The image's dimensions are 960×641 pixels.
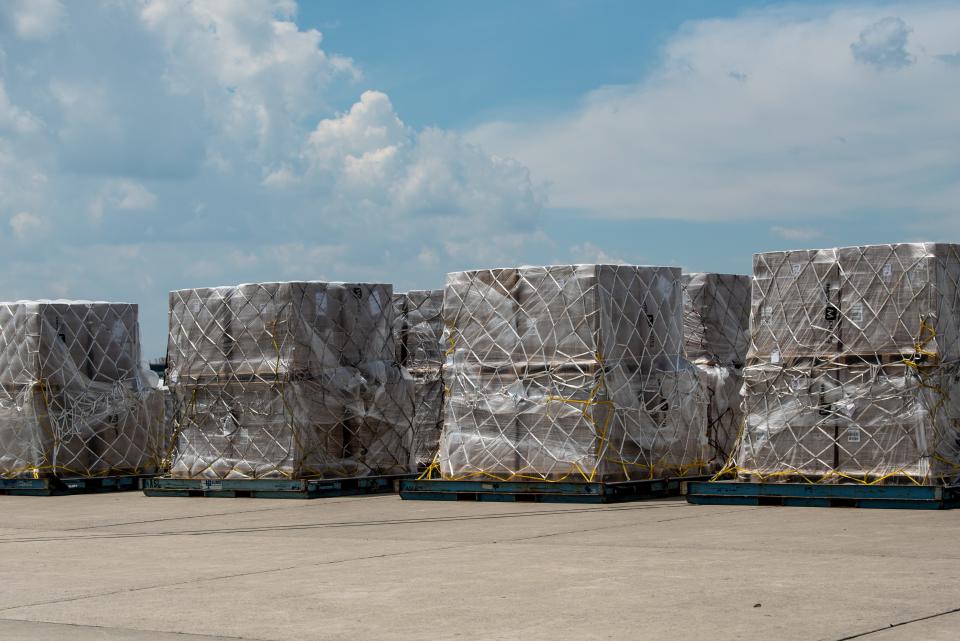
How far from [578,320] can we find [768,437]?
3182 millimetres

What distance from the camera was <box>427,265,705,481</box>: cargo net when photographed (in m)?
18.3

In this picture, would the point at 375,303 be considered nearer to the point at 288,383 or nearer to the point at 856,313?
the point at 288,383

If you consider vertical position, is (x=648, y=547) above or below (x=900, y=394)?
below

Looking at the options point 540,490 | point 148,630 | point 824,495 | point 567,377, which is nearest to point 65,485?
point 540,490

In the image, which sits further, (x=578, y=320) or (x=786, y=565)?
(x=578, y=320)

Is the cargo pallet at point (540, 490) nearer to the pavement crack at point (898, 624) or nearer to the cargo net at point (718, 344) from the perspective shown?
the cargo net at point (718, 344)

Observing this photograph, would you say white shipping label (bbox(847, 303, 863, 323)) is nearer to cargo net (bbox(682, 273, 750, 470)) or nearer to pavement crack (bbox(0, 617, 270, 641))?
cargo net (bbox(682, 273, 750, 470))

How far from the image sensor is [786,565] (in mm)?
11000

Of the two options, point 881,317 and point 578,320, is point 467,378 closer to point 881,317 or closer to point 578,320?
point 578,320

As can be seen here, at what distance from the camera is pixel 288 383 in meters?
20.9

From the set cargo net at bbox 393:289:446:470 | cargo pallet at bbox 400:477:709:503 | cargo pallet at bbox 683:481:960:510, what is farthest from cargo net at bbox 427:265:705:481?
cargo net at bbox 393:289:446:470

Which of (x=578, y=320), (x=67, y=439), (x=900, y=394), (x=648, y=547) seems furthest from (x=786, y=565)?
(x=67, y=439)

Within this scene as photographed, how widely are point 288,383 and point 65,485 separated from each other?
5.62 m

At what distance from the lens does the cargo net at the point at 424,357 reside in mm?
24938
